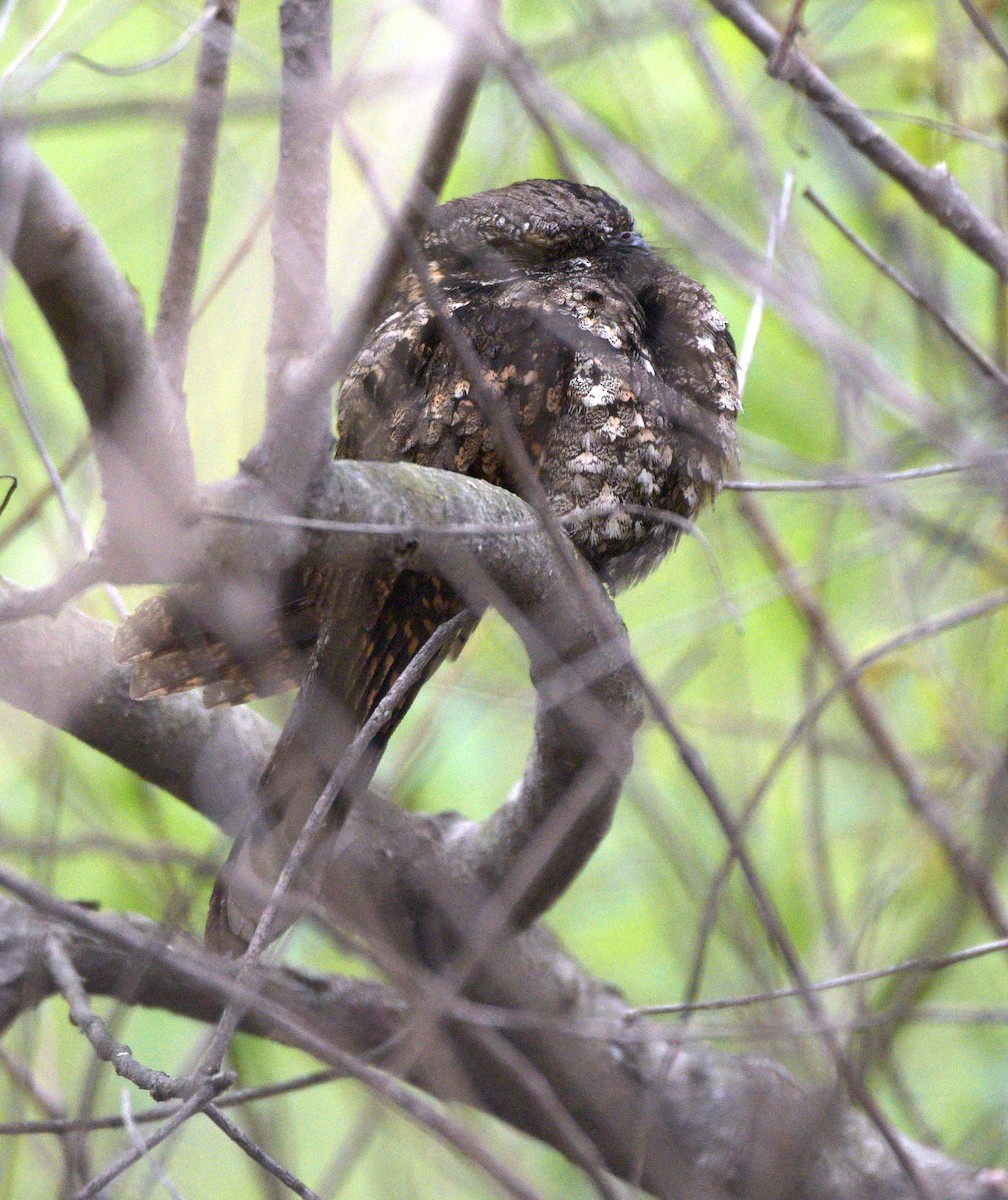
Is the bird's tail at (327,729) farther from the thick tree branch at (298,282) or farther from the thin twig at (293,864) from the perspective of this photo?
the thick tree branch at (298,282)

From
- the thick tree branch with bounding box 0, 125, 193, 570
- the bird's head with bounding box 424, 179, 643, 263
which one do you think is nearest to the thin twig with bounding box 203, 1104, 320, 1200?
the thick tree branch with bounding box 0, 125, 193, 570

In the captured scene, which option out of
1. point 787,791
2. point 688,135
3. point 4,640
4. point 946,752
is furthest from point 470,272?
point 787,791

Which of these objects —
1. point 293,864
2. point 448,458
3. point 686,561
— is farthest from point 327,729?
point 686,561

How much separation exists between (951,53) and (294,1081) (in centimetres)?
215

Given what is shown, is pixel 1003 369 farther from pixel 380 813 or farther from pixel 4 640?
pixel 4 640

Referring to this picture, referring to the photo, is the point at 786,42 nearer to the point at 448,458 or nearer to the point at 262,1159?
the point at 448,458

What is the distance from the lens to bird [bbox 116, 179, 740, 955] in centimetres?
175

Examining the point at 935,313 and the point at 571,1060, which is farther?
the point at 571,1060

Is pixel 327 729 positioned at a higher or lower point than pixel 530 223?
lower

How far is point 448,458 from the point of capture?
178 centimetres

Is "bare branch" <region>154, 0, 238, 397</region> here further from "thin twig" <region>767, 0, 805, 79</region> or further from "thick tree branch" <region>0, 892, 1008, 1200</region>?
"thick tree branch" <region>0, 892, 1008, 1200</region>

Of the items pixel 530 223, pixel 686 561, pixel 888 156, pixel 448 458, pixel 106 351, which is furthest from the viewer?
pixel 686 561

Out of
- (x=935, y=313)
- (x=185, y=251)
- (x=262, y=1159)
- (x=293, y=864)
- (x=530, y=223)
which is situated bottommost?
(x=262, y=1159)

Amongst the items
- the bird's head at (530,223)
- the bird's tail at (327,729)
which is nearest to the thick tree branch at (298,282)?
the bird's tail at (327,729)
